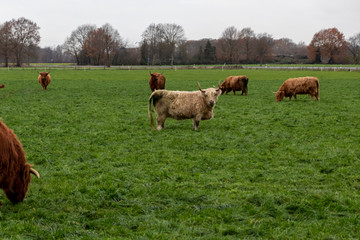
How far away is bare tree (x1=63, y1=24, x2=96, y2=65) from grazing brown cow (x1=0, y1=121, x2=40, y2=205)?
4150 inches

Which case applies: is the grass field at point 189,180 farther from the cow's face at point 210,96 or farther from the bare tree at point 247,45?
the bare tree at point 247,45

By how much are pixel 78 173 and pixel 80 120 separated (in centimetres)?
637

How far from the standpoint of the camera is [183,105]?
38.1 ft

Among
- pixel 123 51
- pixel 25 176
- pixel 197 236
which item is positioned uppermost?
pixel 123 51

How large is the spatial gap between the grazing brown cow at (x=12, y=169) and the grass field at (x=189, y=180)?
0.88 feet

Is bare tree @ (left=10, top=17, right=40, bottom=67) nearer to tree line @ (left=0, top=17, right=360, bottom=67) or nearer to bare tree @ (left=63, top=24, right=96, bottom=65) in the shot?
tree line @ (left=0, top=17, right=360, bottom=67)

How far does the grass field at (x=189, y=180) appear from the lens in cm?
489

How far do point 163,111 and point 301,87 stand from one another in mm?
10901

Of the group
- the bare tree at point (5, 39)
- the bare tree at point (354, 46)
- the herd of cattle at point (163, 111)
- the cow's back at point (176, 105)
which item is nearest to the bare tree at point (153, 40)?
the bare tree at point (5, 39)

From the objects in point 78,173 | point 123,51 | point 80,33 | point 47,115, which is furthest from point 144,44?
point 78,173

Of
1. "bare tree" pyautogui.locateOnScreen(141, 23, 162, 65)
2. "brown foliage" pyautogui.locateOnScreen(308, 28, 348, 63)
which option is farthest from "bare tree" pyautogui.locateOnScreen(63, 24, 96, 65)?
"brown foliage" pyautogui.locateOnScreen(308, 28, 348, 63)

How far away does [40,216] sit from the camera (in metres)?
5.21

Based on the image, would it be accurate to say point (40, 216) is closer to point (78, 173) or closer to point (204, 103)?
point (78, 173)

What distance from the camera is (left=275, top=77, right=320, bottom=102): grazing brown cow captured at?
19484mm
